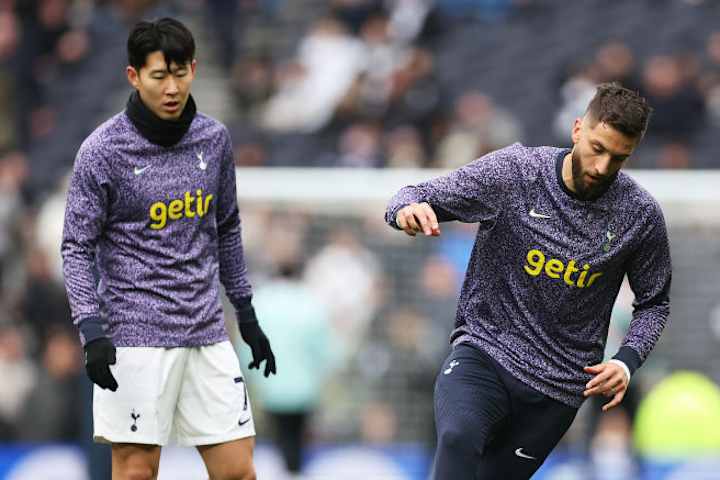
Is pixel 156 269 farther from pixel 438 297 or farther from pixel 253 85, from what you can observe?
pixel 253 85

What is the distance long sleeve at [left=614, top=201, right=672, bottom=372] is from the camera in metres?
5.23

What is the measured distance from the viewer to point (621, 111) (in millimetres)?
4965

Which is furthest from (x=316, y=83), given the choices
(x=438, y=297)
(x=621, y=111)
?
(x=621, y=111)

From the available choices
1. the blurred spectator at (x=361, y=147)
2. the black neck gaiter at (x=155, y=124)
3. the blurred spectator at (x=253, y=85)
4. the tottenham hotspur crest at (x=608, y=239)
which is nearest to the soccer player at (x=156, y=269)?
the black neck gaiter at (x=155, y=124)

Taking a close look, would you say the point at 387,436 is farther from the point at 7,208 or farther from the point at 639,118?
the point at 639,118

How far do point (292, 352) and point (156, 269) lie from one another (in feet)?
16.9

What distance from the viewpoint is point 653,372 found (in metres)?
11.9

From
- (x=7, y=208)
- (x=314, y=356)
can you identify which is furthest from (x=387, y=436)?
(x=7, y=208)

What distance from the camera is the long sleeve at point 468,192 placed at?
5.09 m

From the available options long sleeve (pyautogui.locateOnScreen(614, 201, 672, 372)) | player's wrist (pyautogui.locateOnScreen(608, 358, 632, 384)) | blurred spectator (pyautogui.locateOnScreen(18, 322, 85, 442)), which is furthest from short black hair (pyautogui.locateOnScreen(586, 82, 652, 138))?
blurred spectator (pyautogui.locateOnScreen(18, 322, 85, 442))

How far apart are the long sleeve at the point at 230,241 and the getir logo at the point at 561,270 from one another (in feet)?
3.90

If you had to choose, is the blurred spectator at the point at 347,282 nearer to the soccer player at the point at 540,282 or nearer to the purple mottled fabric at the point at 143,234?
the purple mottled fabric at the point at 143,234

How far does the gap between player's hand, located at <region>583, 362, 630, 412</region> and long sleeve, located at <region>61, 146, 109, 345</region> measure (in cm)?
175

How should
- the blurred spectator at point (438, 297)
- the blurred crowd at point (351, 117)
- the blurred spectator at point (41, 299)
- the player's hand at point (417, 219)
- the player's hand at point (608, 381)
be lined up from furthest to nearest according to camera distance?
the blurred crowd at point (351, 117)
the blurred spectator at point (438, 297)
the blurred spectator at point (41, 299)
the player's hand at point (608, 381)
the player's hand at point (417, 219)
